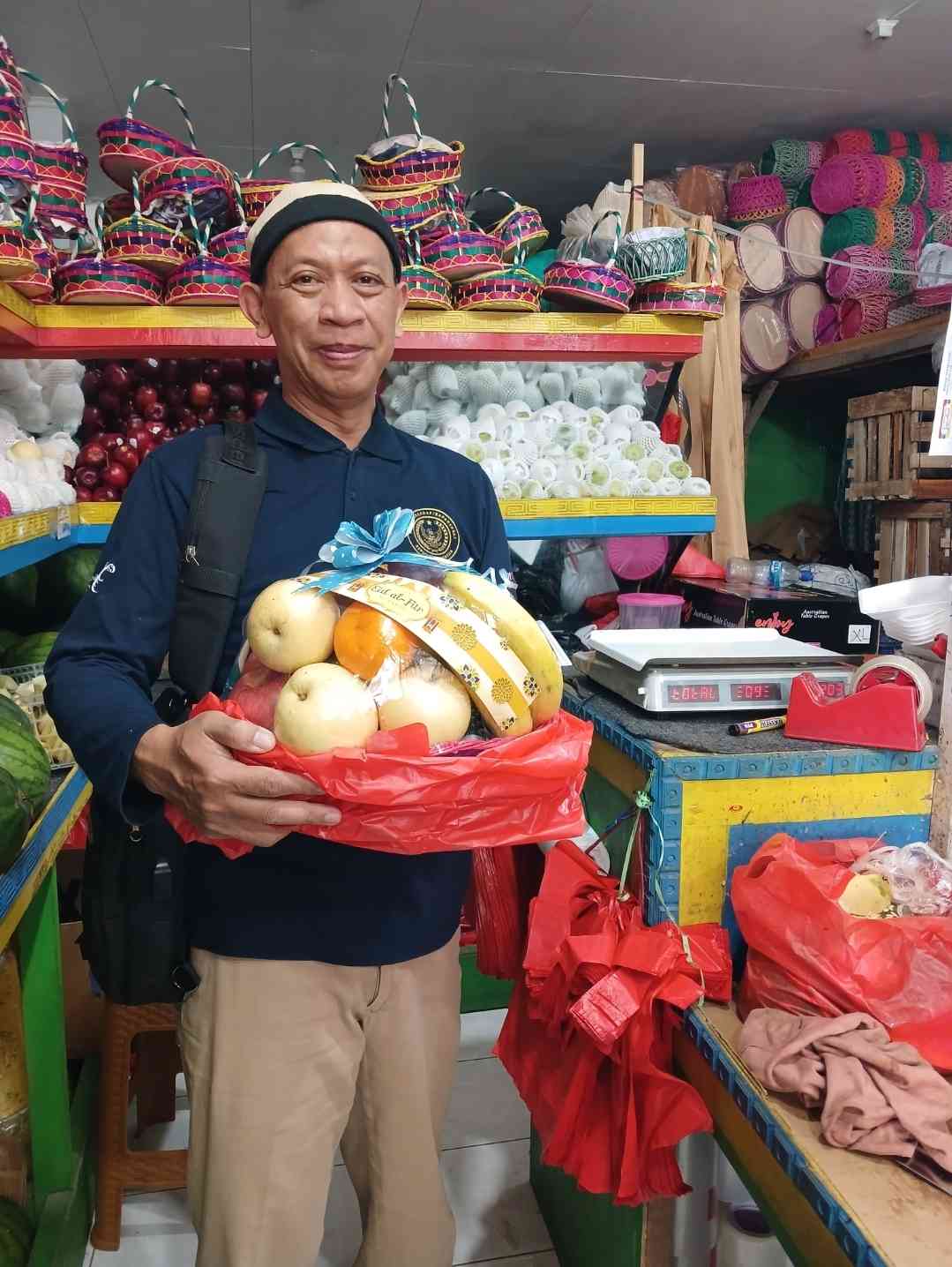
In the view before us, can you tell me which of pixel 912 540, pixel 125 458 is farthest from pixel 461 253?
pixel 912 540

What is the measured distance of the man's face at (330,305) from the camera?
1.25m

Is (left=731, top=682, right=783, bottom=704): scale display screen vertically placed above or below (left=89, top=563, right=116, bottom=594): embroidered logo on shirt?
below

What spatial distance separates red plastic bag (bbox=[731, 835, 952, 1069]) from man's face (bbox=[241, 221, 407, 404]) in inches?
36.7

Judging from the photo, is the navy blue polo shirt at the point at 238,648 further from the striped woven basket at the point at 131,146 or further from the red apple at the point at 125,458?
the striped woven basket at the point at 131,146

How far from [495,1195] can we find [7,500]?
6.45 feet

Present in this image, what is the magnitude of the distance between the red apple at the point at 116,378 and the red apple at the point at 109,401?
0.05ft

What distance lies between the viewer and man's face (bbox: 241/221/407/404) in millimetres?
1249

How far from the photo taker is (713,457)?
4.35 metres

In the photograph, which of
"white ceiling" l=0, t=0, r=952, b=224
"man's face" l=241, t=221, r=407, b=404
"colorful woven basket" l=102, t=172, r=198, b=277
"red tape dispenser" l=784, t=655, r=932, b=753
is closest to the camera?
"man's face" l=241, t=221, r=407, b=404

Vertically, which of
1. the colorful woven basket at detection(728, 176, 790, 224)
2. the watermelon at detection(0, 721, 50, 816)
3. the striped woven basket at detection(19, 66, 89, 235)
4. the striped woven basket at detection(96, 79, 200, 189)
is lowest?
the watermelon at detection(0, 721, 50, 816)

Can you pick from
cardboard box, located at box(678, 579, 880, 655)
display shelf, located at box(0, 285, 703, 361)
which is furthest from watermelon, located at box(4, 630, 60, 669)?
cardboard box, located at box(678, 579, 880, 655)

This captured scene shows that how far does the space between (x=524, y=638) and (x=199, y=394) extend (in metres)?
2.29

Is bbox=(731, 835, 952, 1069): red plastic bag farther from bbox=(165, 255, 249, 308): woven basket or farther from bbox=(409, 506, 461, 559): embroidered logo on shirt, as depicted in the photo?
bbox=(165, 255, 249, 308): woven basket

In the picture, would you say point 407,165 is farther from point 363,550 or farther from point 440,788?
point 440,788
